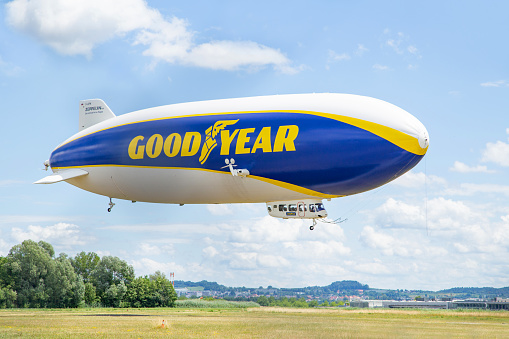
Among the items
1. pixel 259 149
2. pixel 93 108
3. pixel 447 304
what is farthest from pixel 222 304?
pixel 447 304

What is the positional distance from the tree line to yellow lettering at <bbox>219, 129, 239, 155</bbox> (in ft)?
155

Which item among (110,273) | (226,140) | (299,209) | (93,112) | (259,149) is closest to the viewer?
(259,149)

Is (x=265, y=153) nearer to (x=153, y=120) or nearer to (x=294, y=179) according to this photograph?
(x=294, y=179)

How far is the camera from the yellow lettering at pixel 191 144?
118ft

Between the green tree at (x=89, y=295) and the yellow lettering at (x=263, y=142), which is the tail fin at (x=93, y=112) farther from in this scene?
the green tree at (x=89, y=295)

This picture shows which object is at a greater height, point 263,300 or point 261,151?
point 261,151

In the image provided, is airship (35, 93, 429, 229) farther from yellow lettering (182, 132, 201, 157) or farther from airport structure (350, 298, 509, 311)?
airport structure (350, 298, 509, 311)

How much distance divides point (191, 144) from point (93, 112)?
1546 centimetres

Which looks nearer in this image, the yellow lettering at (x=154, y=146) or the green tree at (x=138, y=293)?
the yellow lettering at (x=154, y=146)

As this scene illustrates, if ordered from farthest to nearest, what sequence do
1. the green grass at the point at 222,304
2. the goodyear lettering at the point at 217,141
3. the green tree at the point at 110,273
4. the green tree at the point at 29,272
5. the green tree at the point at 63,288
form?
the green tree at the point at 110,273
the green tree at the point at 63,288
the green tree at the point at 29,272
the green grass at the point at 222,304
the goodyear lettering at the point at 217,141

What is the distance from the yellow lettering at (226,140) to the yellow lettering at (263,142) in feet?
5.02

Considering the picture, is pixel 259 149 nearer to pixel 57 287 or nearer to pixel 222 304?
pixel 222 304

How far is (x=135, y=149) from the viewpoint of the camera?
127 ft

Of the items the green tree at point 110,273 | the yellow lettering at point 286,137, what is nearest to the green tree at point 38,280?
the green tree at point 110,273
